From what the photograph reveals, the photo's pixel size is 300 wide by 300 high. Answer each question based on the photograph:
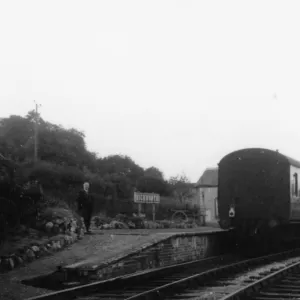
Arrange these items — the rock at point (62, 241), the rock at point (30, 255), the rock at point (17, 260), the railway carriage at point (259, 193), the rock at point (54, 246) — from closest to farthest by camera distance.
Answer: the rock at point (17, 260), the rock at point (30, 255), the rock at point (54, 246), the rock at point (62, 241), the railway carriage at point (259, 193)

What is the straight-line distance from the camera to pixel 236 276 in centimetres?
1127

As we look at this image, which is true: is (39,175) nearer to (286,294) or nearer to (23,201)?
(23,201)

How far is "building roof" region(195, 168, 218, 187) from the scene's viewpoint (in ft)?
211

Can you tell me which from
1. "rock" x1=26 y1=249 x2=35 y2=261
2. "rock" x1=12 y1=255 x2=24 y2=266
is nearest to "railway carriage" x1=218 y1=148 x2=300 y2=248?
"rock" x1=26 y1=249 x2=35 y2=261

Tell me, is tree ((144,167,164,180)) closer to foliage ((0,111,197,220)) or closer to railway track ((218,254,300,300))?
foliage ((0,111,197,220))

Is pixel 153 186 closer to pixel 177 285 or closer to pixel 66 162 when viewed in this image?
pixel 66 162

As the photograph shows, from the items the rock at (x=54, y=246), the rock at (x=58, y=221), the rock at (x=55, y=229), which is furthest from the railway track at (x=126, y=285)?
the rock at (x=58, y=221)

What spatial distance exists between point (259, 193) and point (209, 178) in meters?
51.0

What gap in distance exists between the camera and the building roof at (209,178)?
2534 inches

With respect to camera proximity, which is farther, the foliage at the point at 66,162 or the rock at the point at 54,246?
the foliage at the point at 66,162

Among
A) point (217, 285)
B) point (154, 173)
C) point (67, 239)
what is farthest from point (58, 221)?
point (154, 173)

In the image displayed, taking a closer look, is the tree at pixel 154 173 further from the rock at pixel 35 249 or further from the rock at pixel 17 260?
the rock at pixel 17 260

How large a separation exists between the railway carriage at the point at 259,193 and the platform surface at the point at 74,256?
3.48m

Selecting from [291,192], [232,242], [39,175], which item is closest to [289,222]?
[291,192]
